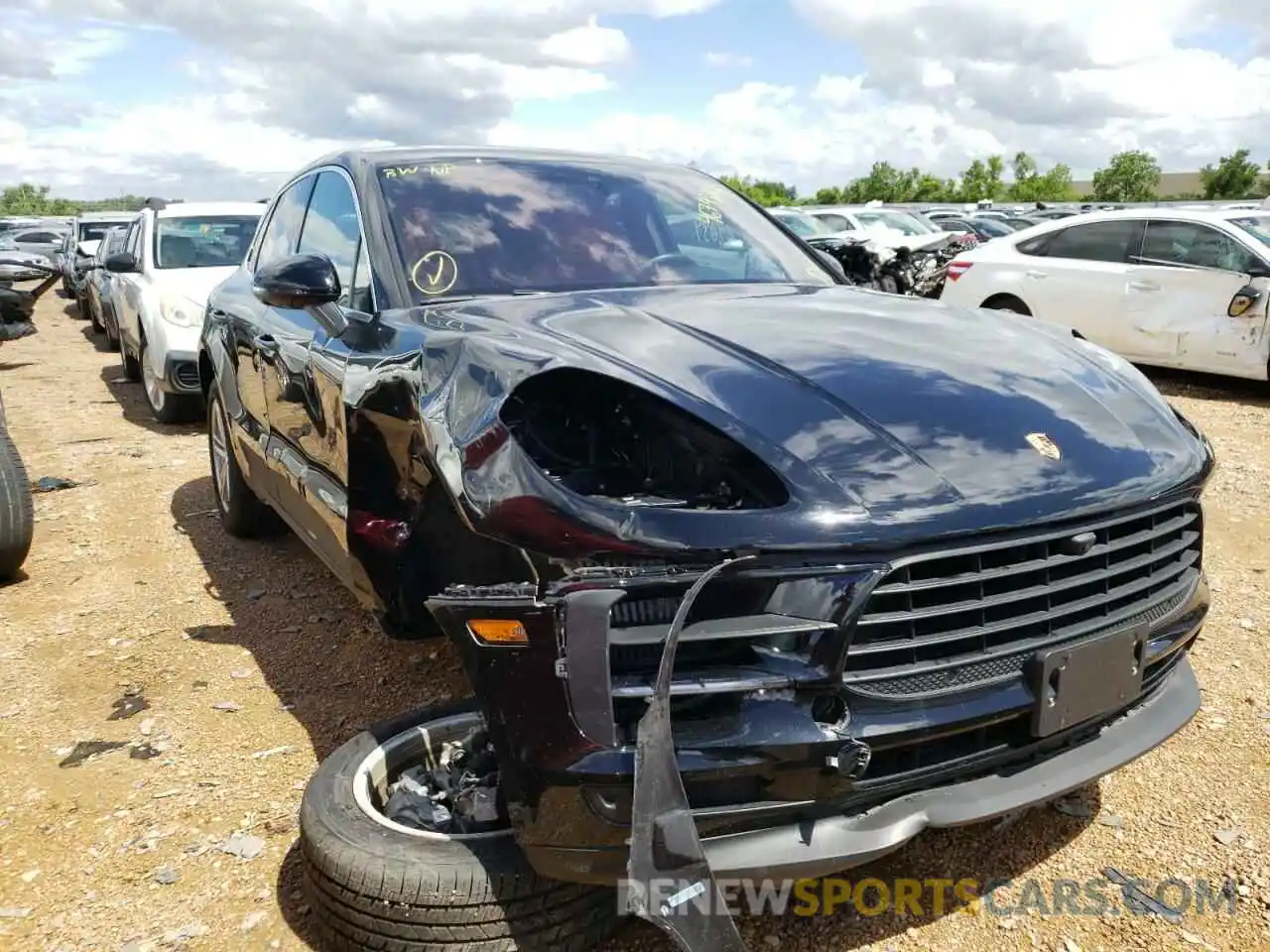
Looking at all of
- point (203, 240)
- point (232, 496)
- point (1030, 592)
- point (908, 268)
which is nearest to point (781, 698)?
point (1030, 592)

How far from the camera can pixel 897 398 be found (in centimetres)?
221

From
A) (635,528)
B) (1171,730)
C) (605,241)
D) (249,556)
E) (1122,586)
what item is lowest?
(249,556)

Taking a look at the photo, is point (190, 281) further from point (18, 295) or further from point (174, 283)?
point (18, 295)

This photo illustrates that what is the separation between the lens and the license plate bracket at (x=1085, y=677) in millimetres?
2004

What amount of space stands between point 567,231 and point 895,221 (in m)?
17.1

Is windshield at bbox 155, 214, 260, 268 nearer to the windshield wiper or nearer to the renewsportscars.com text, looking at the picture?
the windshield wiper

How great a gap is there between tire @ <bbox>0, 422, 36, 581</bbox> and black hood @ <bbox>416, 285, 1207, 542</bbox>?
9.19 ft

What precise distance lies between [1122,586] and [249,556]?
3.96 m

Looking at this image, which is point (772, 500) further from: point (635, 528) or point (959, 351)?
point (959, 351)

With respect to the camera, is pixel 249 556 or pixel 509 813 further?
pixel 249 556

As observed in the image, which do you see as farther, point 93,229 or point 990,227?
point 990,227

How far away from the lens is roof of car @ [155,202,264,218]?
912cm

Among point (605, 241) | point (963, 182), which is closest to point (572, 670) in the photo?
point (605, 241)

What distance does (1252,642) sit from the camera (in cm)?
378
